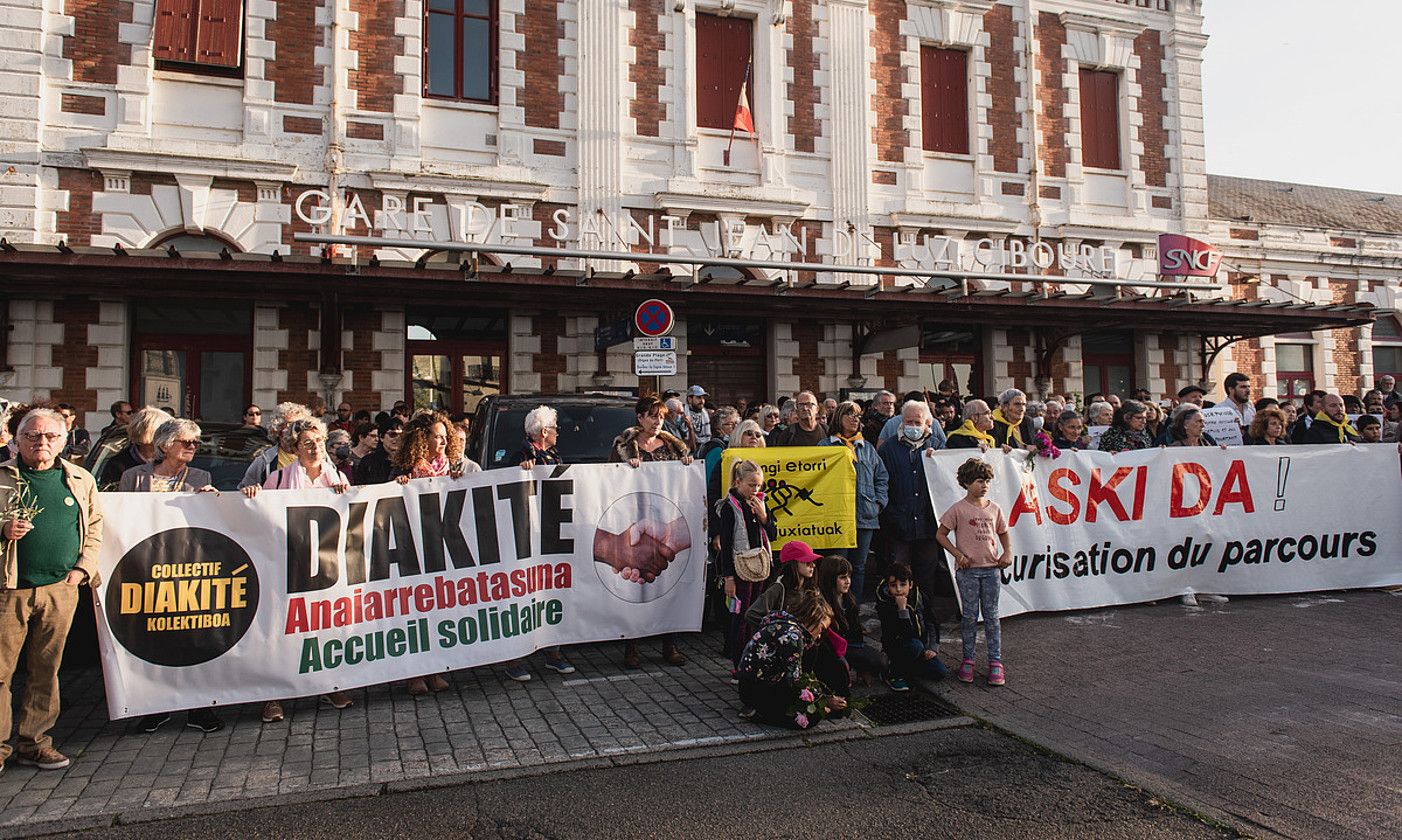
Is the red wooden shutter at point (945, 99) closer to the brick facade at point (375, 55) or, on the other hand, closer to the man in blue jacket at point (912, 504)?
the brick facade at point (375, 55)

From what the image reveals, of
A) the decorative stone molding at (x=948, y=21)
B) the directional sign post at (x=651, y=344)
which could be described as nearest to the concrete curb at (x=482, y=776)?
the directional sign post at (x=651, y=344)

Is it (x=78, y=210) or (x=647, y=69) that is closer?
(x=78, y=210)

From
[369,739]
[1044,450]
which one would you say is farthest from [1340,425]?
[369,739]

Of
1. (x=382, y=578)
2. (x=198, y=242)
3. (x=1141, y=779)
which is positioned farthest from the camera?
(x=198, y=242)

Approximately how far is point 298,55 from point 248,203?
2.67m

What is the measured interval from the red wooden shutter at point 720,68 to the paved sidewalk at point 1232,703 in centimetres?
1251

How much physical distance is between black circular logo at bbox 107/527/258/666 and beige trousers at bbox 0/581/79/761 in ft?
1.07

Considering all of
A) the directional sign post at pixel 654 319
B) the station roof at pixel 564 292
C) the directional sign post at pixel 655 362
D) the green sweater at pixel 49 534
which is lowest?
the green sweater at pixel 49 534

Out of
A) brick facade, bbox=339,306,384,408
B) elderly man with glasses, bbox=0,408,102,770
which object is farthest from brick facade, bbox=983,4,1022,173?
elderly man with glasses, bbox=0,408,102,770

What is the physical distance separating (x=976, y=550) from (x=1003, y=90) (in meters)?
15.8

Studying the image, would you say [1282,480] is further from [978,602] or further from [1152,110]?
[1152,110]

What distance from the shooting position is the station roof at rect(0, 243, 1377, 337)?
463 inches

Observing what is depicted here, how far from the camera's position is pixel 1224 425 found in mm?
9312

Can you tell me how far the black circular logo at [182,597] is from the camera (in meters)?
5.18
